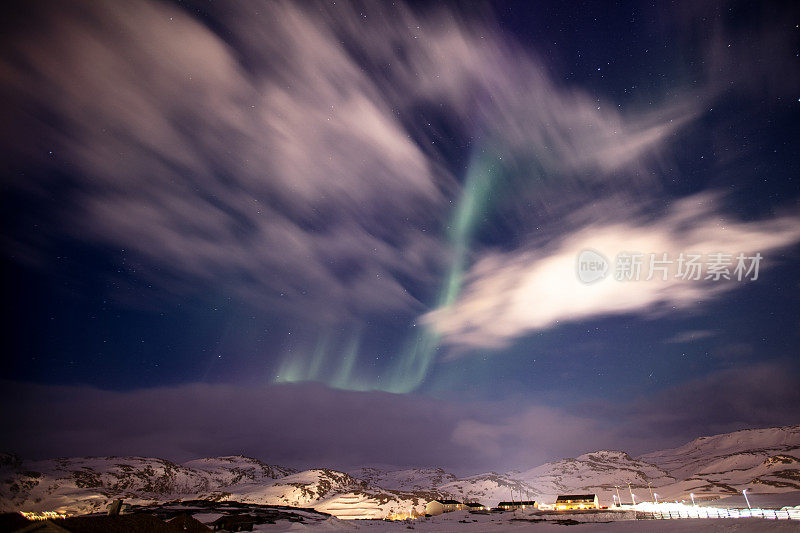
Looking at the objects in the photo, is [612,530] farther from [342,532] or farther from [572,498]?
[572,498]

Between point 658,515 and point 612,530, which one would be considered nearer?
point 612,530

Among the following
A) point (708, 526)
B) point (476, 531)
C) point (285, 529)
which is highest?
point (708, 526)

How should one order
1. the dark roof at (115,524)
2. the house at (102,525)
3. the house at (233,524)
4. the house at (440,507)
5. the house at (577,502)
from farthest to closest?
the house at (440,507), the house at (577,502), the house at (233,524), the dark roof at (115,524), the house at (102,525)

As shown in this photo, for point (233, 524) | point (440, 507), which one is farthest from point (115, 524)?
point (440, 507)

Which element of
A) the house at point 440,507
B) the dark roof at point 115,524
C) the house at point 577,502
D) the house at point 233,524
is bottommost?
the house at point 233,524

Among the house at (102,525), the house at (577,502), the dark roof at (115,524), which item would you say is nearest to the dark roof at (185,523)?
the dark roof at (115,524)

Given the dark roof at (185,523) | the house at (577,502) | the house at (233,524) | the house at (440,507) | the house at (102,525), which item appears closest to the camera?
the house at (102,525)

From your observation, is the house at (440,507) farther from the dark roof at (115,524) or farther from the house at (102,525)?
the house at (102,525)

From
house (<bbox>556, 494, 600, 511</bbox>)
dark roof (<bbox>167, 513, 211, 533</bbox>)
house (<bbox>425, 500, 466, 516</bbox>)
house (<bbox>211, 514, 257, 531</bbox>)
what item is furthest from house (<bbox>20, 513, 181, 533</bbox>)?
house (<bbox>556, 494, 600, 511</bbox>)

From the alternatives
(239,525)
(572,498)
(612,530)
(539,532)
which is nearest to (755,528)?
(612,530)

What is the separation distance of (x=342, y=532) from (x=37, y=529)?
1883 inches

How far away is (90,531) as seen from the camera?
25.9m

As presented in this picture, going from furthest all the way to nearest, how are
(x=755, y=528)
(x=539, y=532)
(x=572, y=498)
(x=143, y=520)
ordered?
(x=572, y=498) < (x=539, y=532) < (x=755, y=528) < (x=143, y=520)

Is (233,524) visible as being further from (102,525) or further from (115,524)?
(102,525)
